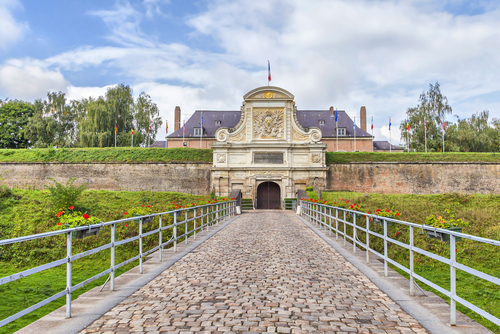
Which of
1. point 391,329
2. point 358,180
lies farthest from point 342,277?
point 358,180

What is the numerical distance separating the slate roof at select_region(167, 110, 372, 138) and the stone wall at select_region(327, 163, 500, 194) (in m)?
10.5

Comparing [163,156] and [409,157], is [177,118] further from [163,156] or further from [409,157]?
[409,157]

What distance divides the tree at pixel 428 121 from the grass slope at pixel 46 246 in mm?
31999

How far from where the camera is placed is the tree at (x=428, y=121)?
4381cm

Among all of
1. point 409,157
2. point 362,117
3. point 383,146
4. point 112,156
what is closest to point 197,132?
point 112,156

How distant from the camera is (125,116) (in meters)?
42.6

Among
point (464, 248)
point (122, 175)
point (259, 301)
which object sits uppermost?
point (122, 175)

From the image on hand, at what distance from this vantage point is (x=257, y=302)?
4.82m

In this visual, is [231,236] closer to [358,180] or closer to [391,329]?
[391,329]

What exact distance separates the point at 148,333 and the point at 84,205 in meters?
17.9

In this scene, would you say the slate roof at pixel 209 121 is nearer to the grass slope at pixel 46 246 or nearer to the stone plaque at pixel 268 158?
the stone plaque at pixel 268 158

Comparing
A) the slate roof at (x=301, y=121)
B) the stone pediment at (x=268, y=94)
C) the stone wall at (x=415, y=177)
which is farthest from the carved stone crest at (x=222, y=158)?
the slate roof at (x=301, y=121)

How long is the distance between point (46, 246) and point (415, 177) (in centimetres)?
3067

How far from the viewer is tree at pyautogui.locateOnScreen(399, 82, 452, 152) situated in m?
43.8
